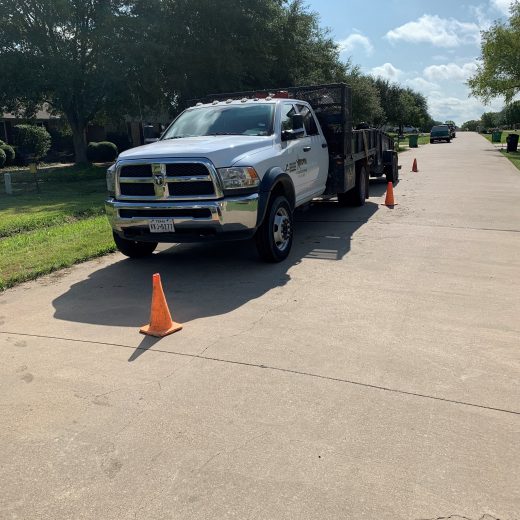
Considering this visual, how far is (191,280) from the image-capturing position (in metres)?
6.45

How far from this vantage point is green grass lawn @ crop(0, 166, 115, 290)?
23.9 feet

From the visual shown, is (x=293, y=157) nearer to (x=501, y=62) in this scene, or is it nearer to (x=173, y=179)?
(x=173, y=179)

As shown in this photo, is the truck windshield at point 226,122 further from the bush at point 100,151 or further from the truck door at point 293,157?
the bush at point 100,151

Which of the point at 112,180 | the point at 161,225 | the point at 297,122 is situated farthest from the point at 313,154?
the point at 112,180

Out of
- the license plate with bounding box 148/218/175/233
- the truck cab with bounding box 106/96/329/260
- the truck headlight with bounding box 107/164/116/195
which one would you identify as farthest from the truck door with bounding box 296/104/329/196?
the truck headlight with bounding box 107/164/116/195

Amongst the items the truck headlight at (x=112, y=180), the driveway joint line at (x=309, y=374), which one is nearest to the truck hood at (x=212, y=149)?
the truck headlight at (x=112, y=180)

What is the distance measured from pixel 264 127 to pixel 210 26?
57.5ft

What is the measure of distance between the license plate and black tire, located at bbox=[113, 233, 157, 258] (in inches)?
35.8

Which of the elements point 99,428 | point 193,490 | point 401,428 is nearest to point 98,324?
point 99,428

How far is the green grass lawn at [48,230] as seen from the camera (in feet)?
23.9

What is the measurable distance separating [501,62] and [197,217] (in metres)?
36.5

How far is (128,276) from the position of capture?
674cm

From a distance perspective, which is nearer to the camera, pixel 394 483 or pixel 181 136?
pixel 394 483

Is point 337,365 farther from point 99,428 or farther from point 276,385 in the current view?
point 99,428
